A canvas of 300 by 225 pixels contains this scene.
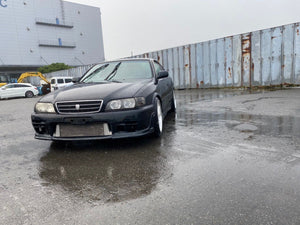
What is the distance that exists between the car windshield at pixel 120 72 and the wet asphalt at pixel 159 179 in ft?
3.85

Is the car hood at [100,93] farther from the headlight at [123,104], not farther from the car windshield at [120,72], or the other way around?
the car windshield at [120,72]

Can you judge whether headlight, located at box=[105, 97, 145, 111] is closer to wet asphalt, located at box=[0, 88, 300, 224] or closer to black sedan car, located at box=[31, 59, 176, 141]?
black sedan car, located at box=[31, 59, 176, 141]

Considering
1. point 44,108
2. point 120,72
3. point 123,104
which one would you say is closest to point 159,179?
point 123,104

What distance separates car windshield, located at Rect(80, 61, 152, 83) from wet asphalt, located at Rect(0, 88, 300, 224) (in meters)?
1.17

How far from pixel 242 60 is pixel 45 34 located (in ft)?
198

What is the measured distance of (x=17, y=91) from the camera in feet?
59.4

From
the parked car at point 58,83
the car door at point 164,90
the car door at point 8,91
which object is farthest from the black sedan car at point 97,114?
the car door at point 8,91

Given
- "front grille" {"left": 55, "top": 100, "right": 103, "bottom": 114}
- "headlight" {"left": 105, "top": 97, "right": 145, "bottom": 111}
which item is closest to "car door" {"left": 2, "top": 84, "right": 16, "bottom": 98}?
"front grille" {"left": 55, "top": 100, "right": 103, "bottom": 114}

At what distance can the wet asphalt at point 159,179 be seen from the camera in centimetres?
167

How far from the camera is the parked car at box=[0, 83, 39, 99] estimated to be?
1752cm

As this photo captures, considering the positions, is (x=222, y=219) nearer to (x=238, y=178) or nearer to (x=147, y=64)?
(x=238, y=178)

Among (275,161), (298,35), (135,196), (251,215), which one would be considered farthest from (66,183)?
(298,35)

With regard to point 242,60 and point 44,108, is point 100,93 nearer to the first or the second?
point 44,108

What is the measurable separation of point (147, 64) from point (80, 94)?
1709mm
